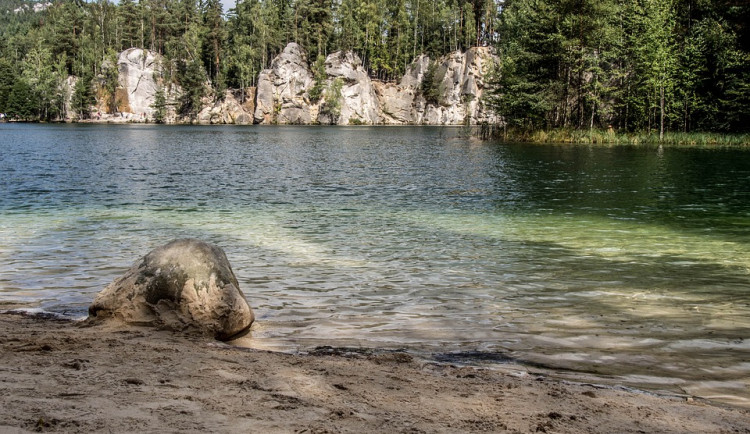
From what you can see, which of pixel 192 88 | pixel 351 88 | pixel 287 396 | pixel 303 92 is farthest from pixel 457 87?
pixel 287 396

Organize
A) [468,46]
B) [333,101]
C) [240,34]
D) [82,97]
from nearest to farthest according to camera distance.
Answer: [82,97]
[333,101]
[468,46]
[240,34]

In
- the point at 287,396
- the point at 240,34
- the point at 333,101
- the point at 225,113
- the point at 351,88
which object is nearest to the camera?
the point at 287,396

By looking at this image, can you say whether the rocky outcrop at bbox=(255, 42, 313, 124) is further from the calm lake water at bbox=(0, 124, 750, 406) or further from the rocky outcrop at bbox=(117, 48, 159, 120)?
the calm lake water at bbox=(0, 124, 750, 406)

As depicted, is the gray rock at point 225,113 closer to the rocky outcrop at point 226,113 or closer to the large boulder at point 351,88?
the rocky outcrop at point 226,113

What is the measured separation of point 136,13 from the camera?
516 ft

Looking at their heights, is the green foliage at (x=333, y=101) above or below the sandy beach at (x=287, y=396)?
above

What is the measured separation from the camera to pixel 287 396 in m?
4.82

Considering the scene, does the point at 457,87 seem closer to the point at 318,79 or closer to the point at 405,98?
the point at 405,98

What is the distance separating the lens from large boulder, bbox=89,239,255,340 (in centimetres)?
764

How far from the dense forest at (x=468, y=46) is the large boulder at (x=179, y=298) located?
55.8 m

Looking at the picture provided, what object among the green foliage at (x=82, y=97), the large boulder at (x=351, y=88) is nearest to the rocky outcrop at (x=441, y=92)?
the large boulder at (x=351, y=88)

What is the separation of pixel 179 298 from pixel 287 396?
3.53 metres

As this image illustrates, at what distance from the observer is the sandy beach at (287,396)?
162 inches

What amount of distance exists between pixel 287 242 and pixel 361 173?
19738 mm
